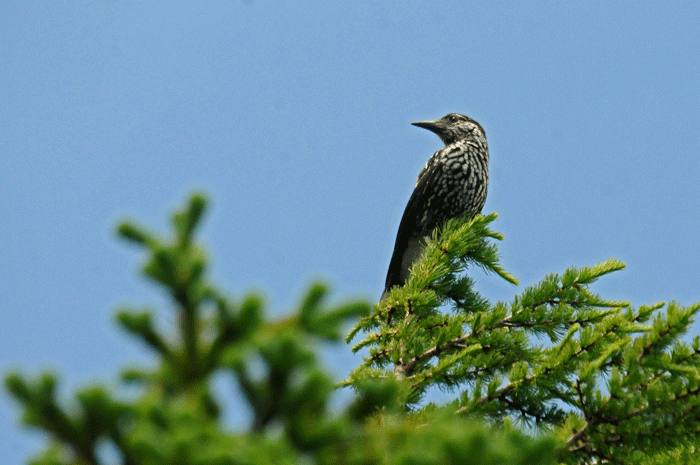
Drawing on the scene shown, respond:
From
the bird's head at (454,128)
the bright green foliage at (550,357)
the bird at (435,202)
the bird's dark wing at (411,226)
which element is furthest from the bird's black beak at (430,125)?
the bright green foliage at (550,357)

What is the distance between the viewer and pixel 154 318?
1.28 metres

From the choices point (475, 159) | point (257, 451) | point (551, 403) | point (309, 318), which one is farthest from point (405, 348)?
point (475, 159)

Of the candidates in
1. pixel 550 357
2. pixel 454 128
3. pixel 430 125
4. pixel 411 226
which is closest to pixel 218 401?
pixel 550 357

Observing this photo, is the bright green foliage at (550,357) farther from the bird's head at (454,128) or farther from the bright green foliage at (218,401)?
the bird's head at (454,128)

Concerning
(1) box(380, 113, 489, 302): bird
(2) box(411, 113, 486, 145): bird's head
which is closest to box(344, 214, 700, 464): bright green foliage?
(1) box(380, 113, 489, 302): bird

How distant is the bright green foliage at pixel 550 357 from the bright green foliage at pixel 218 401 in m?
1.34

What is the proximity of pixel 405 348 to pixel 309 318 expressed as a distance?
196 centimetres

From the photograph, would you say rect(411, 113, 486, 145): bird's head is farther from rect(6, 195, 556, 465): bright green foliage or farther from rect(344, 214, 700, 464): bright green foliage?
rect(6, 195, 556, 465): bright green foliage

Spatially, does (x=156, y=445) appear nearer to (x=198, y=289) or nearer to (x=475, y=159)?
(x=198, y=289)

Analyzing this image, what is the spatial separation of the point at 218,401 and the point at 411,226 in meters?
4.22

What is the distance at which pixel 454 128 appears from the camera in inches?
245

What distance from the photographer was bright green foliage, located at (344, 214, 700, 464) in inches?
96.3

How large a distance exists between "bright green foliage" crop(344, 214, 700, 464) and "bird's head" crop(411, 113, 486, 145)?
207cm

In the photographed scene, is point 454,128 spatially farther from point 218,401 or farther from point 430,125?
point 218,401
